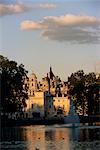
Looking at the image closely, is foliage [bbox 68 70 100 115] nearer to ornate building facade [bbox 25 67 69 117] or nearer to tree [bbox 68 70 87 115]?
tree [bbox 68 70 87 115]

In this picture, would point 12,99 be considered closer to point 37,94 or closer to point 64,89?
point 37,94

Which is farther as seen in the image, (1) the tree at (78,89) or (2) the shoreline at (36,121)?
(1) the tree at (78,89)

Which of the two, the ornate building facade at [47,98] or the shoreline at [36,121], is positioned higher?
the ornate building facade at [47,98]

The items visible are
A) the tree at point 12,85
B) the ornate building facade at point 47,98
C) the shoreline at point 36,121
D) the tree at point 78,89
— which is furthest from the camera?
the ornate building facade at point 47,98

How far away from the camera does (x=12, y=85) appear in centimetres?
3772

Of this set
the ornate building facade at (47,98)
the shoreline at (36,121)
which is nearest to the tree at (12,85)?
the shoreline at (36,121)

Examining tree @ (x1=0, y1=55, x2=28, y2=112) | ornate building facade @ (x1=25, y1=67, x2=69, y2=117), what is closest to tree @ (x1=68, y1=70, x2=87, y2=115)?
ornate building facade @ (x1=25, y1=67, x2=69, y2=117)

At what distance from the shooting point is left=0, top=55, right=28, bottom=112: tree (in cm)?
3594

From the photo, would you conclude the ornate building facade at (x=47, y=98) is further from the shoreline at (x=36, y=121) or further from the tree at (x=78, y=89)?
the shoreline at (x=36, y=121)

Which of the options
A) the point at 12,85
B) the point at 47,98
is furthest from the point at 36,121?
the point at 47,98

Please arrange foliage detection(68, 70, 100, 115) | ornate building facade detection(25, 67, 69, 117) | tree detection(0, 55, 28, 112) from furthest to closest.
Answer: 1. ornate building facade detection(25, 67, 69, 117)
2. foliage detection(68, 70, 100, 115)
3. tree detection(0, 55, 28, 112)

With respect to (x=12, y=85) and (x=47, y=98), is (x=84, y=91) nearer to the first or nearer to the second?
(x=12, y=85)

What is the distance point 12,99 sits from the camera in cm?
3756

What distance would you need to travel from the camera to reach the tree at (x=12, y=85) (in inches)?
1415
